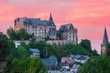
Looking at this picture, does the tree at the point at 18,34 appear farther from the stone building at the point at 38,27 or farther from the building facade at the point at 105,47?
the building facade at the point at 105,47

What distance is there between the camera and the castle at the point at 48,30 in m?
143

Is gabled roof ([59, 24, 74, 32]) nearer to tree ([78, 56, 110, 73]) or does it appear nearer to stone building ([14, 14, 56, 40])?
stone building ([14, 14, 56, 40])

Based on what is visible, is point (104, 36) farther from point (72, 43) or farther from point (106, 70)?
point (106, 70)

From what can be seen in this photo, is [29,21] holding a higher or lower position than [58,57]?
higher

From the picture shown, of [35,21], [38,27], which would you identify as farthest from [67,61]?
[35,21]

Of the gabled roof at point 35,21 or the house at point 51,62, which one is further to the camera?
the gabled roof at point 35,21

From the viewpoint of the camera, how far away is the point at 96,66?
1860 inches

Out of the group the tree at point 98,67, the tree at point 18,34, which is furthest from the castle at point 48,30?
the tree at point 98,67

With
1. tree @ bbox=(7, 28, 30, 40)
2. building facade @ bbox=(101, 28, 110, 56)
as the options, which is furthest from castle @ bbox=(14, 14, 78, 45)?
building facade @ bbox=(101, 28, 110, 56)

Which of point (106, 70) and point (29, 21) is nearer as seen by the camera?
point (106, 70)

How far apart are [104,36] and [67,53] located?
94.1 feet

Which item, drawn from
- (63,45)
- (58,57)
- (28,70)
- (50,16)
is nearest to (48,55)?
(58,57)

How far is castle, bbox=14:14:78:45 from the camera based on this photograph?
143 m

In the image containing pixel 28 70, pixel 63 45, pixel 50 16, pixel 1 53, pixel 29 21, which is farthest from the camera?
pixel 50 16
